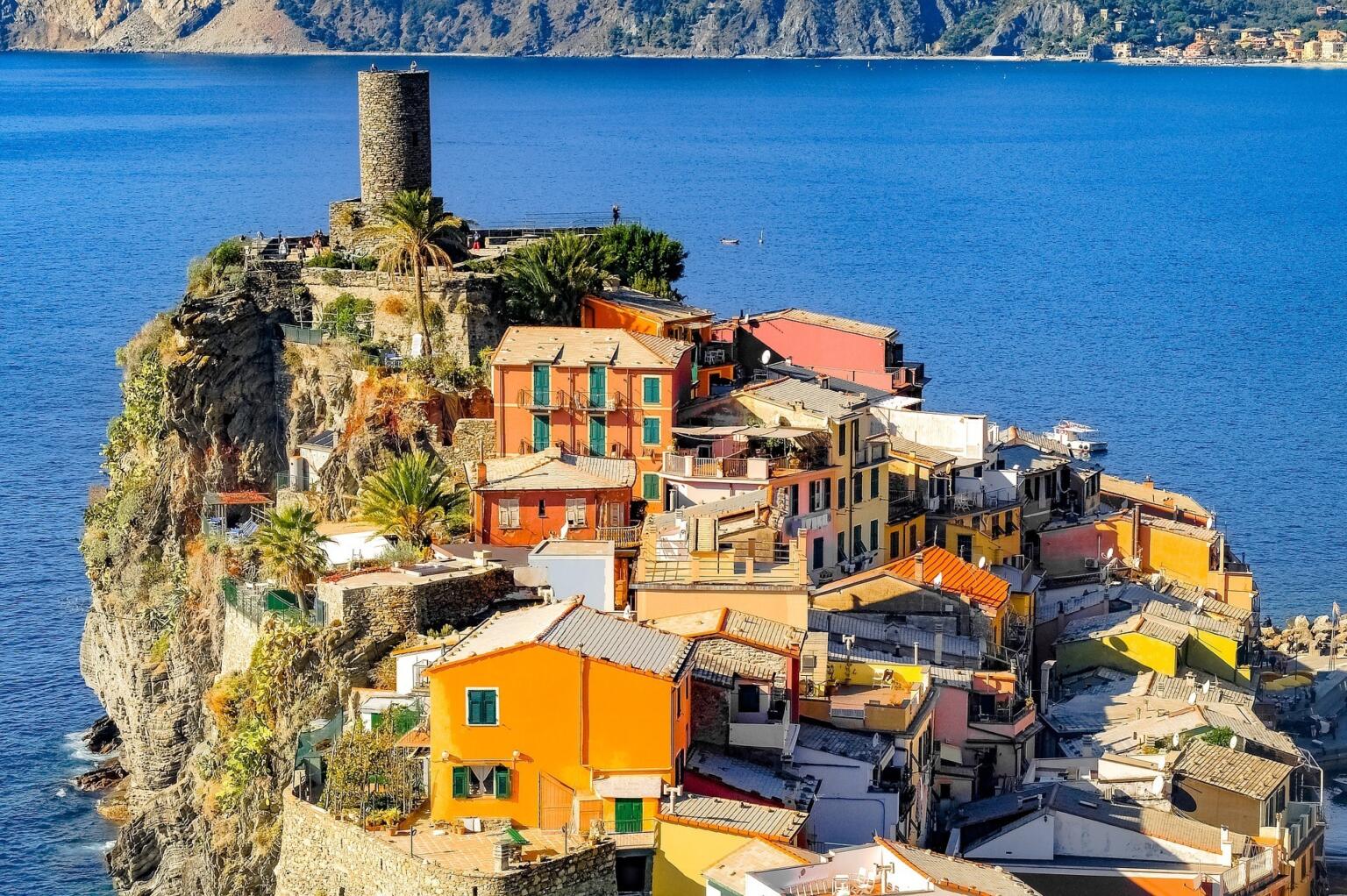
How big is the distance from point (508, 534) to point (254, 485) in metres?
12.5

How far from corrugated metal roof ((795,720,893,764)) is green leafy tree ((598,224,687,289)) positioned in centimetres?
2812

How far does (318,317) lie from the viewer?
5944 cm

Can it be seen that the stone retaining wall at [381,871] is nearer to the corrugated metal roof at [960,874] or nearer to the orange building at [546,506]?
the corrugated metal roof at [960,874]

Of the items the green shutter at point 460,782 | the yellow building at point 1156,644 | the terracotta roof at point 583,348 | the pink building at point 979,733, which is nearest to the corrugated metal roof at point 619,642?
the green shutter at point 460,782

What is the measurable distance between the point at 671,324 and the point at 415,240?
6.84m

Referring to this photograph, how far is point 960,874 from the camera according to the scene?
30656 millimetres

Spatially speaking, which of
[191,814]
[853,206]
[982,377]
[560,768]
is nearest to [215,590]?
[191,814]

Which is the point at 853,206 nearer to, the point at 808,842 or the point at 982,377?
the point at 982,377

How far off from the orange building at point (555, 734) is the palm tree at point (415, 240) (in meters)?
25.9

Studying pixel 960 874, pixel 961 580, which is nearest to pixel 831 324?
pixel 961 580

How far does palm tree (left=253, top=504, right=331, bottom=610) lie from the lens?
155 feet

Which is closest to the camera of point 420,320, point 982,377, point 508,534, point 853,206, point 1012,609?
point 508,534

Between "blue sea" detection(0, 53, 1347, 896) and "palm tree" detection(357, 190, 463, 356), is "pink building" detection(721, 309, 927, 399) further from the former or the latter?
"blue sea" detection(0, 53, 1347, 896)

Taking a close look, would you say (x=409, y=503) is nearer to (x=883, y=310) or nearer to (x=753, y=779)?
(x=753, y=779)
